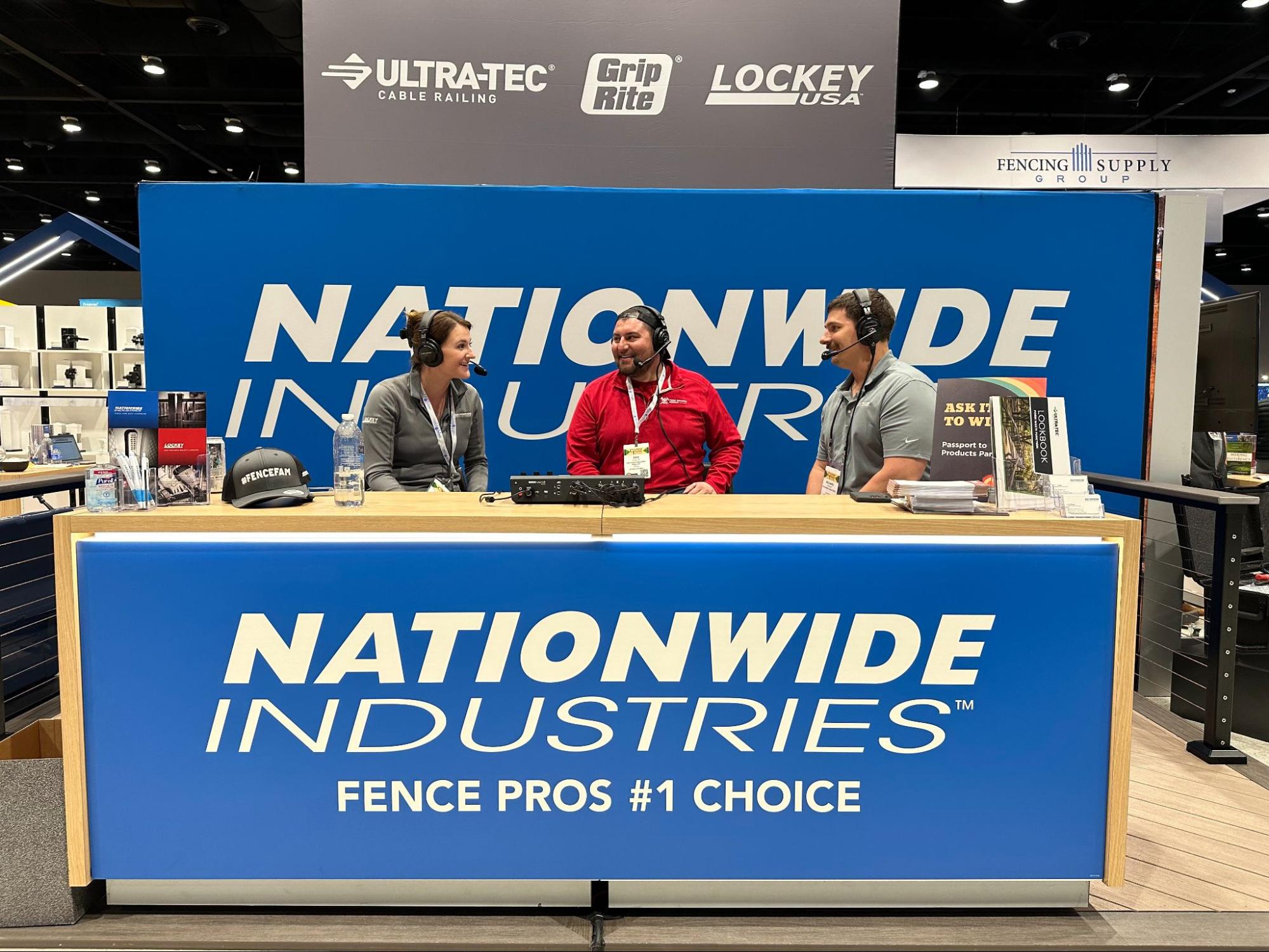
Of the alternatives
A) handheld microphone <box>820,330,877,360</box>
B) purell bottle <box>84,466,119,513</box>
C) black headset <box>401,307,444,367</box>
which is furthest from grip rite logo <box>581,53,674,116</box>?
purell bottle <box>84,466,119,513</box>

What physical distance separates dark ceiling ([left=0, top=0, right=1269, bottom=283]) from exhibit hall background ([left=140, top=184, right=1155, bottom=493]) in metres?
4.05

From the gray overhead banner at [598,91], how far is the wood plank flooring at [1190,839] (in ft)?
10.1

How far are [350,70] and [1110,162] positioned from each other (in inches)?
289

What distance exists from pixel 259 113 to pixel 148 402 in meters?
10.5

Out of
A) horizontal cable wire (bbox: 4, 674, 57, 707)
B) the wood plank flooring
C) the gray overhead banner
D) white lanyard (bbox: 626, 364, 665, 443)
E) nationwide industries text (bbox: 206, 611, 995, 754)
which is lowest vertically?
the wood plank flooring

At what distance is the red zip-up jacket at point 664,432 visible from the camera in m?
3.33

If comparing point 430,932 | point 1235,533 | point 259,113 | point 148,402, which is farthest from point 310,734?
point 259,113

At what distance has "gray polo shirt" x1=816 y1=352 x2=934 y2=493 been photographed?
9.02ft

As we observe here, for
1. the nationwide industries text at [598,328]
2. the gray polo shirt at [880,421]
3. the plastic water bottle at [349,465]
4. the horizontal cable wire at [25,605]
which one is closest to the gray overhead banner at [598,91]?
the nationwide industries text at [598,328]

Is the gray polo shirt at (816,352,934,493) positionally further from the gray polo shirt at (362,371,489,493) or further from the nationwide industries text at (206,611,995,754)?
the gray polo shirt at (362,371,489,493)

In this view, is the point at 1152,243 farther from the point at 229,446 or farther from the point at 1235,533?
the point at 229,446

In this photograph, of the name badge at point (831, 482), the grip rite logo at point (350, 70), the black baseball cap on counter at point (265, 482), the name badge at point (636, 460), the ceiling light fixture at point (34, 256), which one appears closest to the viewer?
the black baseball cap on counter at point (265, 482)

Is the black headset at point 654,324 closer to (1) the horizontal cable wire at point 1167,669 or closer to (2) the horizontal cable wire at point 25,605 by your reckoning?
(1) the horizontal cable wire at point 1167,669

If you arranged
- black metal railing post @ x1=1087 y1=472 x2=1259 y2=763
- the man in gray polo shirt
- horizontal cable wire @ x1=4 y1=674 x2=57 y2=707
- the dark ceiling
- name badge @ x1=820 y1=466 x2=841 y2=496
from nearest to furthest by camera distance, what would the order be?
name badge @ x1=820 y1=466 x2=841 y2=496
the man in gray polo shirt
black metal railing post @ x1=1087 y1=472 x2=1259 y2=763
horizontal cable wire @ x1=4 y1=674 x2=57 y2=707
the dark ceiling
